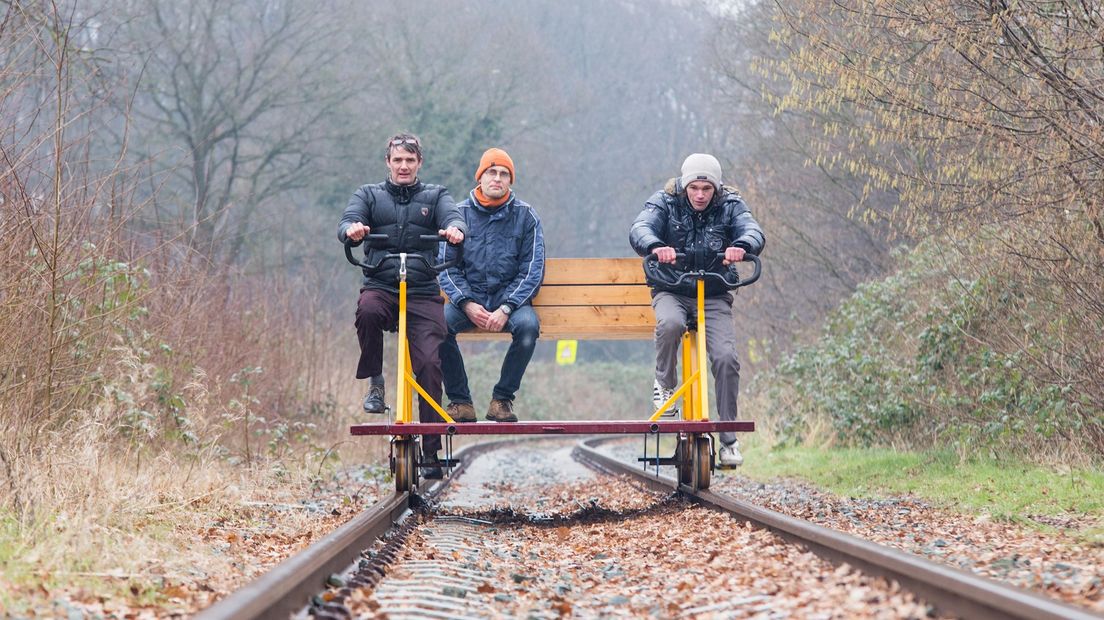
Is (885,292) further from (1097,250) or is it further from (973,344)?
(1097,250)

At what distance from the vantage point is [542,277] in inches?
358

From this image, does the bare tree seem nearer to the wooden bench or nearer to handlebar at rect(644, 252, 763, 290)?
the wooden bench

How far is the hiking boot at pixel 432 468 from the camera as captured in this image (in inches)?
348

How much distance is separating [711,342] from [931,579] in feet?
15.0

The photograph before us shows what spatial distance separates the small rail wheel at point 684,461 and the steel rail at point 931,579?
1.98m

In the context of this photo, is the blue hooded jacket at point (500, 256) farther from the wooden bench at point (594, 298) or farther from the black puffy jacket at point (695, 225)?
the black puffy jacket at point (695, 225)

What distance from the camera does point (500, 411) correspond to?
8523 millimetres

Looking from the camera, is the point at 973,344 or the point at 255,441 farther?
the point at 255,441

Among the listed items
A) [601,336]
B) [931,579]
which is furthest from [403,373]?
[931,579]

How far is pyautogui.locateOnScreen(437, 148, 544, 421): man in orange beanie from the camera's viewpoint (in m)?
8.81

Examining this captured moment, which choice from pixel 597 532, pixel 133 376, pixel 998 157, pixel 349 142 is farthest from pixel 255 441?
pixel 349 142

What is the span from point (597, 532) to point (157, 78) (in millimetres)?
24307

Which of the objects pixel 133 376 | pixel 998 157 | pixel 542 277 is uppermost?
pixel 998 157

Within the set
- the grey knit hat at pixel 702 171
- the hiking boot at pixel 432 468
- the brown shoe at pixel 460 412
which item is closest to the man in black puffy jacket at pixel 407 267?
the brown shoe at pixel 460 412
